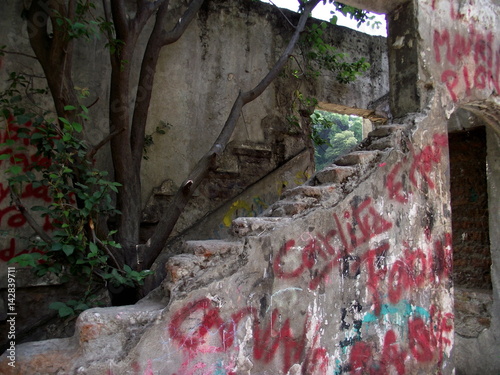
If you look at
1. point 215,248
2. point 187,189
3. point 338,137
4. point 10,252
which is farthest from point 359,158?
point 338,137

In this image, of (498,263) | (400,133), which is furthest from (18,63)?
(498,263)

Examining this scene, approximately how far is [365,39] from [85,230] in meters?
5.71

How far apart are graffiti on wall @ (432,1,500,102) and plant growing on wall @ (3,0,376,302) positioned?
2215 mm

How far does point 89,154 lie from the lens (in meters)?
3.64

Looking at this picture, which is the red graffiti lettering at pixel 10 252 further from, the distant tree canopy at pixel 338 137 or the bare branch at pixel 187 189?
the distant tree canopy at pixel 338 137

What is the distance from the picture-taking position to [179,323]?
Result: 2.45 meters

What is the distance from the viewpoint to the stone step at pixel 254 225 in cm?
279

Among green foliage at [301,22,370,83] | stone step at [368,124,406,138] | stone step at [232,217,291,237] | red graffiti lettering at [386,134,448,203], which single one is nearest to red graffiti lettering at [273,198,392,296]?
stone step at [232,217,291,237]

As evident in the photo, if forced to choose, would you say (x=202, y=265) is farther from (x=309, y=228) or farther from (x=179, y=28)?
(x=179, y=28)

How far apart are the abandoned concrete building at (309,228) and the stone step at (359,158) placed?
16 mm

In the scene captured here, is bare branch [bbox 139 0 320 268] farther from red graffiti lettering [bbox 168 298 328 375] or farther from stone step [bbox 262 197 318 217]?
red graffiti lettering [bbox 168 298 328 375]

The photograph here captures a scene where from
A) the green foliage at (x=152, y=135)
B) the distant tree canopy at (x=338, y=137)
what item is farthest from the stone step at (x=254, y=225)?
the distant tree canopy at (x=338, y=137)

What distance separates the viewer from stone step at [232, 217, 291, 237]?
2794mm

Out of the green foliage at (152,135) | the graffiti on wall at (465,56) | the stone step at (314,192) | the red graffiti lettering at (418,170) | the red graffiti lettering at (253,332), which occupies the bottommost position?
the red graffiti lettering at (253,332)
